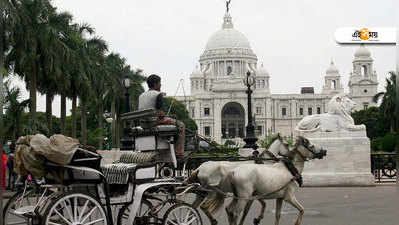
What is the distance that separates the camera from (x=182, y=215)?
286 inches

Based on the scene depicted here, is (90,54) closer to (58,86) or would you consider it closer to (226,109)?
(58,86)

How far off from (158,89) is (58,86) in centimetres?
2162

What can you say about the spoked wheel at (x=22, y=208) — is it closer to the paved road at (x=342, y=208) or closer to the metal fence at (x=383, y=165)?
the paved road at (x=342, y=208)

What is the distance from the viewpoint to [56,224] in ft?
21.1

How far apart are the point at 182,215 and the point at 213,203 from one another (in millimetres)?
923

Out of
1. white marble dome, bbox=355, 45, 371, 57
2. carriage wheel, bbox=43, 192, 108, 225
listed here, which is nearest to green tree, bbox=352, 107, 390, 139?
white marble dome, bbox=355, 45, 371, 57

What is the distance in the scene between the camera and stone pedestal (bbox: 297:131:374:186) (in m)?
18.1

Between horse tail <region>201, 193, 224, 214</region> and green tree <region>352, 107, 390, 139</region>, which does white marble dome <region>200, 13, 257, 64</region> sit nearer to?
green tree <region>352, 107, 390, 139</region>

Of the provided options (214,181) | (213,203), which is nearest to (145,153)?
(214,181)

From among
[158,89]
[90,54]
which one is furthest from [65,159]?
[90,54]

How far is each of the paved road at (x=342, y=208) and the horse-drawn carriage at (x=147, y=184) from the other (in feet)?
1.94

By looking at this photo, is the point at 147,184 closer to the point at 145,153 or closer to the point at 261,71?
the point at 145,153

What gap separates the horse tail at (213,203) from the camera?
8.07m

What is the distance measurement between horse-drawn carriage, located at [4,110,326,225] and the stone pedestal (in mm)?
9885
